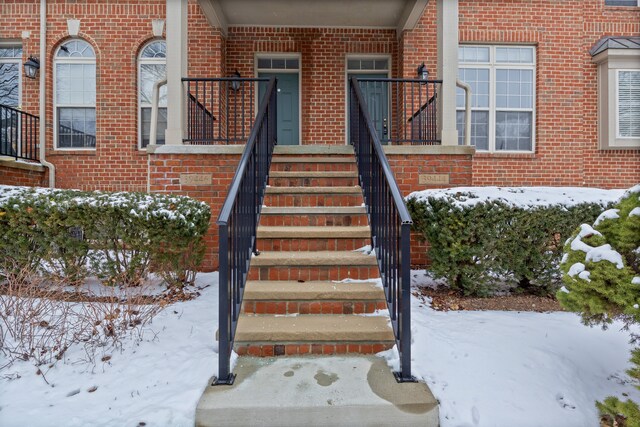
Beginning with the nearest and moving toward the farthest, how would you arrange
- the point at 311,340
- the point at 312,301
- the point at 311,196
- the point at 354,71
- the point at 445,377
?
the point at 445,377
the point at 311,340
the point at 312,301
the point at 311,196
the point at 354,71

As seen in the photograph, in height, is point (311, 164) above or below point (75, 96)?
below

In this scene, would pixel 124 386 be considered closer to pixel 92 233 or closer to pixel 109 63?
pixel 92 233

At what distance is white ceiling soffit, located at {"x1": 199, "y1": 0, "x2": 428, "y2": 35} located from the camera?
6383 millimetres

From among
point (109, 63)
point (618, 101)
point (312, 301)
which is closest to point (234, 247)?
point (312, 301)

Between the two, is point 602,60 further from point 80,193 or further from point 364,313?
point 80,193

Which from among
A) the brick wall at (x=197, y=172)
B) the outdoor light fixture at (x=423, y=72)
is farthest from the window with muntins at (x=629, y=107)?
the brick wall at (x=197, y=172)

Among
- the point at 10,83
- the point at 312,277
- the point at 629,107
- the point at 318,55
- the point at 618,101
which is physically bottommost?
the point at 312,277

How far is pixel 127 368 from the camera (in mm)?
2402

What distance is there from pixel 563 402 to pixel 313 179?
10.6 feet

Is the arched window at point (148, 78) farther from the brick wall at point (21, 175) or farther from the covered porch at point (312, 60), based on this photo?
the brick wall at point (21, 175)

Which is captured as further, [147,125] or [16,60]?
[147,125]

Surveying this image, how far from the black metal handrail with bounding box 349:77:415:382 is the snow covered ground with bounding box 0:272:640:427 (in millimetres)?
319

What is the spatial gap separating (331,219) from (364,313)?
125cm

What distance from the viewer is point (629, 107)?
290 inches
